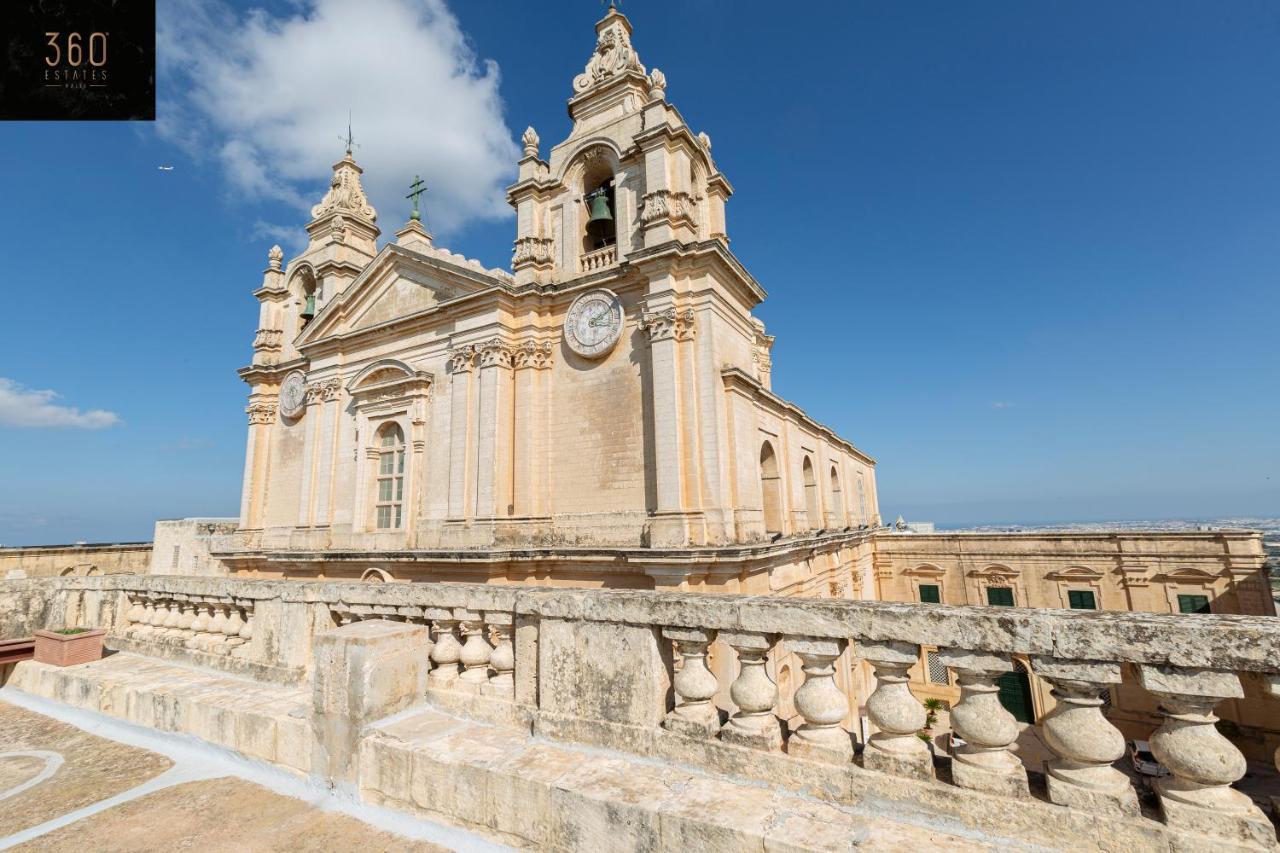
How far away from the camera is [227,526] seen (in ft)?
88.4

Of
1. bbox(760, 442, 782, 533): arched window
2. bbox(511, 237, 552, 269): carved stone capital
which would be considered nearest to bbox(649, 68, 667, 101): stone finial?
bbox(511, 237, 552, 269): carved stone capital

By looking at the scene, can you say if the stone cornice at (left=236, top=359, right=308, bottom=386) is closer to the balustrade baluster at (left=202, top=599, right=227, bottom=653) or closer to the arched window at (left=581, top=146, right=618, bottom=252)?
the arched window at (left=581, top=146, right=618, bottom=252)

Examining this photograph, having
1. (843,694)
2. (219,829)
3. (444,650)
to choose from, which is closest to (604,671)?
(843,694)

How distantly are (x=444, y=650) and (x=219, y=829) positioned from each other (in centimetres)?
140

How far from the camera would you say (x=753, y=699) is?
2965 mm

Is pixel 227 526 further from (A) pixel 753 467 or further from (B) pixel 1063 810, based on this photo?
(B) pixel 1063 810

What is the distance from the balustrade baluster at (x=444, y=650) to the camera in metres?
3.96

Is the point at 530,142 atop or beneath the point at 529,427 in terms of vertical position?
atop

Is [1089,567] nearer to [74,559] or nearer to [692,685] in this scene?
[692,685]

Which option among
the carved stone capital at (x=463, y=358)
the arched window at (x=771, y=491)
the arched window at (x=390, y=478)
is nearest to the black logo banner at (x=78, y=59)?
the carved stone capital at (x=463, y=358)

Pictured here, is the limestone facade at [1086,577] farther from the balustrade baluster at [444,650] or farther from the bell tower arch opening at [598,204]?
the balustrade baluster at [444,650]

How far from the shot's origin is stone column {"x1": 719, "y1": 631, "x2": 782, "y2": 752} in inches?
113

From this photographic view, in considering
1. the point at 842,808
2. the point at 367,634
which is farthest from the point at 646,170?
the point at 842,808

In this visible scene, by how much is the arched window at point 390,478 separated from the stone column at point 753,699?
14876 millimetres
